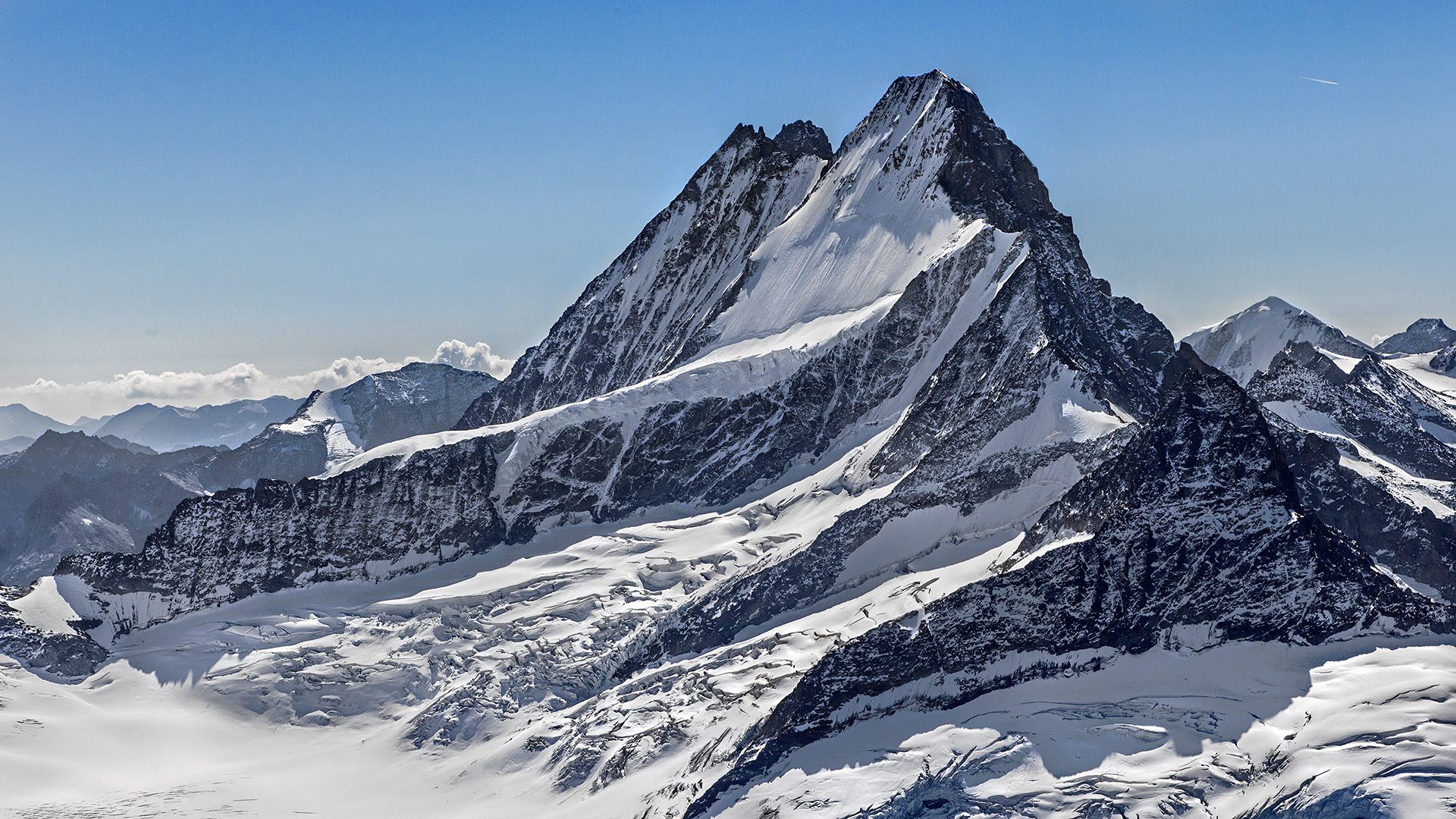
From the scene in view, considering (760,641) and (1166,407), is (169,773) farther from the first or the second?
(1166,407)

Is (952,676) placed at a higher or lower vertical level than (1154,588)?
lower

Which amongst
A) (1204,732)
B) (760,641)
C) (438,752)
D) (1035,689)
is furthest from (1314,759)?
(438,752)

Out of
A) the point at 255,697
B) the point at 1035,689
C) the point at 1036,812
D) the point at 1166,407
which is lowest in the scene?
the point at 1036,812

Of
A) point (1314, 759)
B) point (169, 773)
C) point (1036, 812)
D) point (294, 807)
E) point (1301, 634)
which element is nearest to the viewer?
point (1314, 759)

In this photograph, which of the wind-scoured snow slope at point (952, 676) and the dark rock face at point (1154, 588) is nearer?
the wind-scoured snow slope at point (952, 676)

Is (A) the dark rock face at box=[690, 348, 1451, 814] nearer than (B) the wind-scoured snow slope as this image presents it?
No

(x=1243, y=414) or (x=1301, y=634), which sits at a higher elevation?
(x=1243, y=414)

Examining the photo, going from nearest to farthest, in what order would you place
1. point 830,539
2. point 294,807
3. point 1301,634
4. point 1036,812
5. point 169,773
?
point 1036,812 < point 1301,634 < point 294,807 < point 169,773 < point 830,539

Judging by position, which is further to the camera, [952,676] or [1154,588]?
[952,676]
